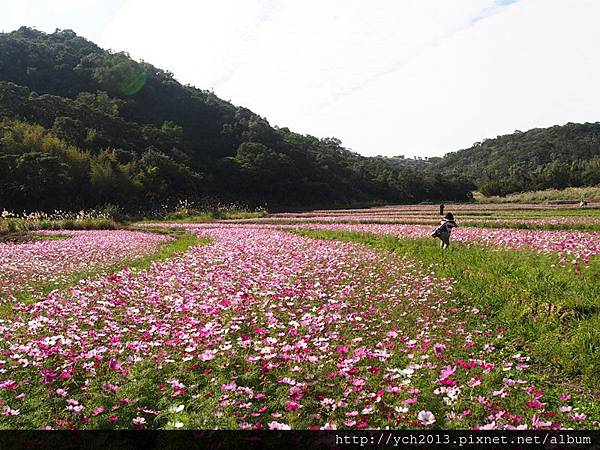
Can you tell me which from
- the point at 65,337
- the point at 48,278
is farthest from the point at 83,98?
the point at 65,337

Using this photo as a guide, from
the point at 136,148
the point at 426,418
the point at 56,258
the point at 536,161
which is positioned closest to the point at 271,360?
the point at 426,418

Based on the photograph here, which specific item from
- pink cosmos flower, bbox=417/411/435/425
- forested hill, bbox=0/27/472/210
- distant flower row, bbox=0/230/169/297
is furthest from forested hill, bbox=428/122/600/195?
pink cosmos flower, bbox=417/411/435/425

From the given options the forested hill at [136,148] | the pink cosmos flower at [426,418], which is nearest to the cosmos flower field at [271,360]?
the pink cosmos flower at [426,418]

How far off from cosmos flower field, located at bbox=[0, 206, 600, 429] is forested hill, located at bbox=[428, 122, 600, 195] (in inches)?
4031

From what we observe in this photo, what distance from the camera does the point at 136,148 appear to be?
6394 centimetres

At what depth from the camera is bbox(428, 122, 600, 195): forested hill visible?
99.0 meters

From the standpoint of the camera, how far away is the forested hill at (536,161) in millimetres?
99000

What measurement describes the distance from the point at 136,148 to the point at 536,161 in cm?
13159

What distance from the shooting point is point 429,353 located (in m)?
6.03

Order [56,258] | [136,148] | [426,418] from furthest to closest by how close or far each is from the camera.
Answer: [136,148] < [56,258] < [426,418]

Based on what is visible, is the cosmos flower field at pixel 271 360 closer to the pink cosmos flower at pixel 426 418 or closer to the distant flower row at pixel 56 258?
the pink cosmos flower at pixel 426 418

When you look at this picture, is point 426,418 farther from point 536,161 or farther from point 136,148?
point 536,161

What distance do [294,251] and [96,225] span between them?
20.2 metres

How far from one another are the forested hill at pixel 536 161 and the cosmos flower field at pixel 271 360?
336 ft
